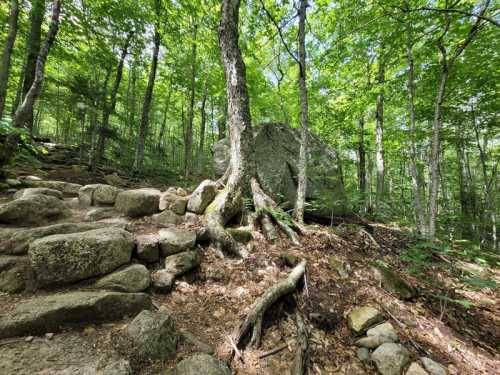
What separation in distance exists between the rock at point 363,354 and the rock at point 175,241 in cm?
286

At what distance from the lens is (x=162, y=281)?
9.17 ft

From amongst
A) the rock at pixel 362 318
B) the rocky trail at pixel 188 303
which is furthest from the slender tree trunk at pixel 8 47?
the rock at pixel 362 318

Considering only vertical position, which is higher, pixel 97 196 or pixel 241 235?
pixel 97 196

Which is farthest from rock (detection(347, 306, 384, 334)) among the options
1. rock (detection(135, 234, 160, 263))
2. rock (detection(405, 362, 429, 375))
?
rock (detection(135, 234, 160, 263))

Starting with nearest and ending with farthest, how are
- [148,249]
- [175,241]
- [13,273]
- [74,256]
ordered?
[13,273]
[74,256]
[148,249]
[175,241]

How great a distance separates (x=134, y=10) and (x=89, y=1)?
Answer: 1.79 meters

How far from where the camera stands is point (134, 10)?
31.4 feet

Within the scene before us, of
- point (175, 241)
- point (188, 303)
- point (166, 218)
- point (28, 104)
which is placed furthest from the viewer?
point (28, 104)

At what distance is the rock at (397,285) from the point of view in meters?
3.65

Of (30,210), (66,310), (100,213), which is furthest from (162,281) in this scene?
(30,210)

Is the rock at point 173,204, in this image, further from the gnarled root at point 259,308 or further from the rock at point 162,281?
the gnarled root at point 259,308

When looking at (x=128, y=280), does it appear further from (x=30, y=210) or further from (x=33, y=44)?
(x=33, y=44)

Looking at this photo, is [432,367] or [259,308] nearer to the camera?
[432,367]

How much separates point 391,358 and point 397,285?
181cm
